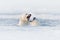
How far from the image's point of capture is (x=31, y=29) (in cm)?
139

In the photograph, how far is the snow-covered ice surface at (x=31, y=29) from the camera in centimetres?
130

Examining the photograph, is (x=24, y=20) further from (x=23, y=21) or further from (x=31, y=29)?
(x=31, y=29)

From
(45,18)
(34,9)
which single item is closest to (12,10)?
(34,9)

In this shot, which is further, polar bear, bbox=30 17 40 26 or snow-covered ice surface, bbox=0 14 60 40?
polar bear, bbox=30 17 40 26

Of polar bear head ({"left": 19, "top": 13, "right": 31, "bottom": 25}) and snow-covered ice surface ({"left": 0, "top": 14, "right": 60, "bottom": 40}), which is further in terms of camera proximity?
polar bear head ({"left": 19, "top": 13, "right": 31, "bottom": 25})

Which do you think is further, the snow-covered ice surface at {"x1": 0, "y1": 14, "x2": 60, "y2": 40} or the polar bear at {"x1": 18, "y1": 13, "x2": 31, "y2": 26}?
the polar bear at {"x1": 18, "y1": 13, "x2": 31, "y2": 26}

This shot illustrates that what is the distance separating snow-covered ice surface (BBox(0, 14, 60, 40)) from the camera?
1.30 metres

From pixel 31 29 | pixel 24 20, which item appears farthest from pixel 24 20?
pixel 31 29

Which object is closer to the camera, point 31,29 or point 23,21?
point 31,29

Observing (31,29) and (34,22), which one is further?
(34,22)

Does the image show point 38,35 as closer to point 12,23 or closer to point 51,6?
point 12,23

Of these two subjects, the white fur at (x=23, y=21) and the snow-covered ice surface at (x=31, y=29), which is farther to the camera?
the white fur at (x=23, y=21)

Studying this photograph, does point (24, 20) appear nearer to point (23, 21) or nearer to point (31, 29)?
point (23, 21)

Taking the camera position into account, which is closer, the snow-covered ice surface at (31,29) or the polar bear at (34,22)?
the snow-covered ice surface at (31,29)
